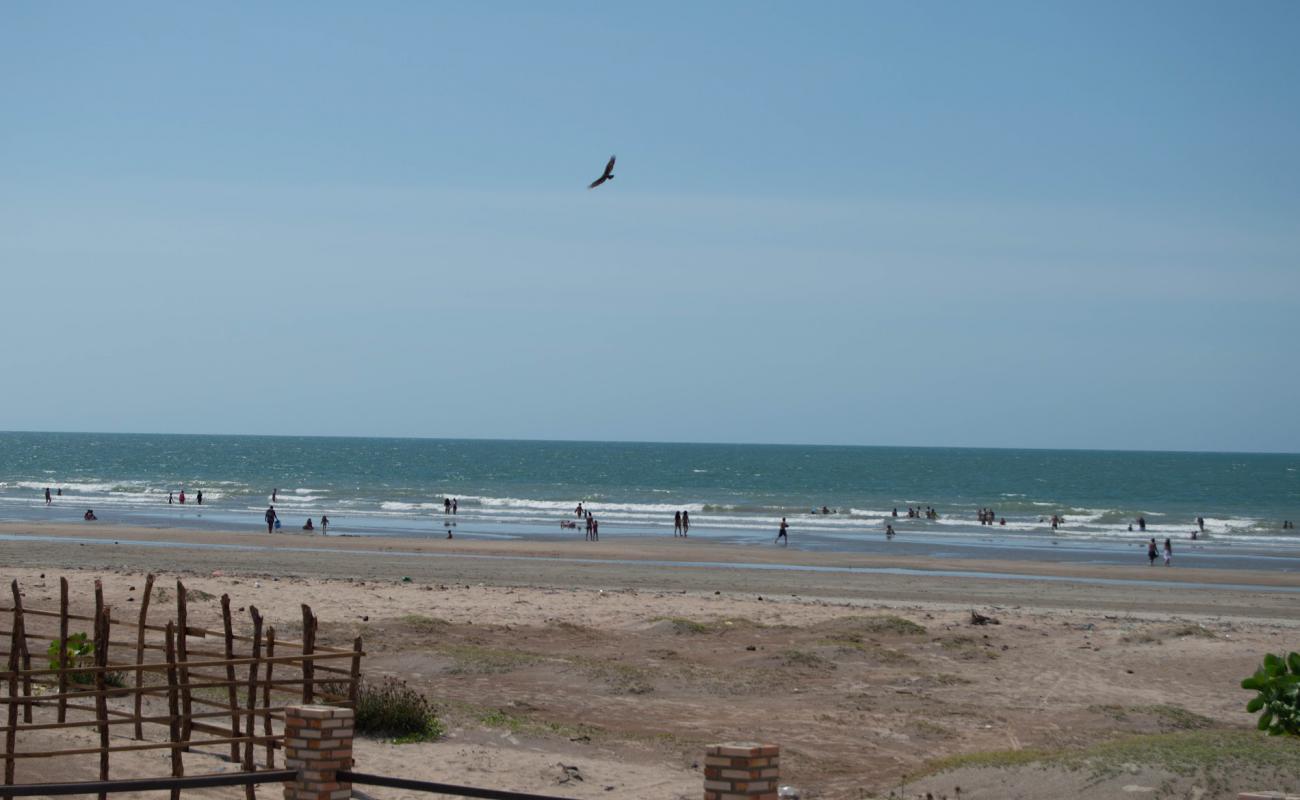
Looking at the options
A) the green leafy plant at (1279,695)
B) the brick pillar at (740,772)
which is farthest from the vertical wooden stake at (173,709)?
the green leafy plant at (1279,695)

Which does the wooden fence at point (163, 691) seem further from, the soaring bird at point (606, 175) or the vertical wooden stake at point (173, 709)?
the soaring bird at point (606, 175)

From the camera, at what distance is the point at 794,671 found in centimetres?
2062

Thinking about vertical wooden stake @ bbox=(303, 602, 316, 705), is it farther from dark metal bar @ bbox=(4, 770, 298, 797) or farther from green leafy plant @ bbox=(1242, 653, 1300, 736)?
green leafy plant @ bbox=(1242, 653, 1300, 736)

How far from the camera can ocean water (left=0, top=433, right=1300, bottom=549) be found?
67500mm

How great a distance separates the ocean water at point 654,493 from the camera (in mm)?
67500

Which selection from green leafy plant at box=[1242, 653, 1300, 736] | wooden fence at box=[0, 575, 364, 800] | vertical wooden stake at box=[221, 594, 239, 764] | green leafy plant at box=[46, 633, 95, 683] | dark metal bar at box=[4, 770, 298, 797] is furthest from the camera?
green leafy plant at box=[46, 633, 95, 683]

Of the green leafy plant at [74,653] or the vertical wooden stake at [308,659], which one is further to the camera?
the green leafy plant at [74,653]

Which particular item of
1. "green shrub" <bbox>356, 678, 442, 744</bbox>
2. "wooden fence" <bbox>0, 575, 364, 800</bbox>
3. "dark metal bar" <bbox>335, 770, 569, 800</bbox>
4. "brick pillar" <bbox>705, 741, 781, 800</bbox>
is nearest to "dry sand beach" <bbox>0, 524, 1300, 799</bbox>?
"green shrub" <bbox>356, 678, 442, 744</bbox>

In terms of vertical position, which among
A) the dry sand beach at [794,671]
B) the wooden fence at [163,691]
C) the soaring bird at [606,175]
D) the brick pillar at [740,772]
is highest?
the soaring bird at [606,175]

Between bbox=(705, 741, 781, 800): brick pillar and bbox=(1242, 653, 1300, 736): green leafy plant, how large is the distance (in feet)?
24.5

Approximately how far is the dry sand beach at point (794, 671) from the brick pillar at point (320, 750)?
437 cm

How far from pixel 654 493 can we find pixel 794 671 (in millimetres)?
80768

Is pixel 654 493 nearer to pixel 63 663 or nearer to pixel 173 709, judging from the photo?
pixel 63 663

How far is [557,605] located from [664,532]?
34.4m
